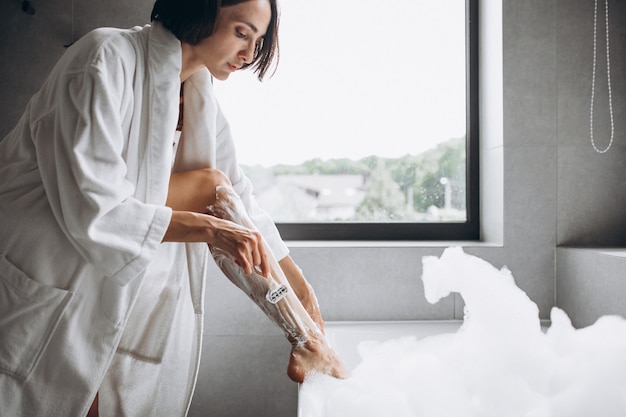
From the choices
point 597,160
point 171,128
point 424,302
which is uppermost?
point 171,128

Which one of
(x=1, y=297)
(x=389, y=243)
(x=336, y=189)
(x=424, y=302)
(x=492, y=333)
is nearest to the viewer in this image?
(x=1, y=297)

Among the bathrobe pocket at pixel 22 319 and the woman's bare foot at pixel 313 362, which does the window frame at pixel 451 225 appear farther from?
the bathrobe pocket at pixel 22 319

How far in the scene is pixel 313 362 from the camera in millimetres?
1149

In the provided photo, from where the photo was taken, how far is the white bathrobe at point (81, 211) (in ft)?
2.93

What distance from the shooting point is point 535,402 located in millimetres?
947

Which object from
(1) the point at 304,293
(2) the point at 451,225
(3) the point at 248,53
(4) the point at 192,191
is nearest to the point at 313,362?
(1) the point at 304,293

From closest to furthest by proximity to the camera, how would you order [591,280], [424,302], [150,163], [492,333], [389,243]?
[150,163]
[492,333]
[591,280]
[424,302]
[389,243]

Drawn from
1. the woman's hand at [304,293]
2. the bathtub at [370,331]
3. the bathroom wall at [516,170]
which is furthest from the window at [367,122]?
the woman's hand at [304,293]

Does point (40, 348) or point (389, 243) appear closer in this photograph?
point (40, 348)

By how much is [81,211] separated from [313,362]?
1.97ft

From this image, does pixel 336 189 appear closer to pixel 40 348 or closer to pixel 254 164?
pixel 254 164

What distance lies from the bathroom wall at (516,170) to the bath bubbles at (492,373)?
1.09 feet

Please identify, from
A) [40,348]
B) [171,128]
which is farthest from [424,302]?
[40,348]

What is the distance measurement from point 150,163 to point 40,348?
0.41 m
